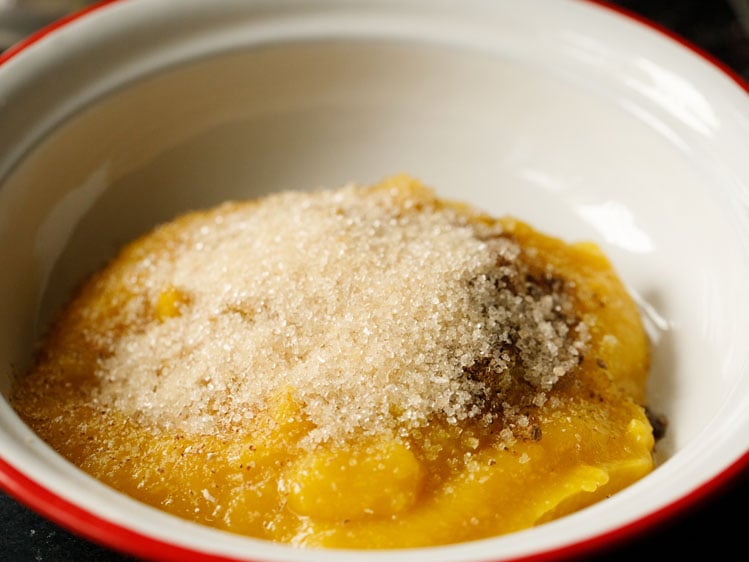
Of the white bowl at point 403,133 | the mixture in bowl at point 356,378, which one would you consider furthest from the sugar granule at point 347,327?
the white bowl at point 403,133

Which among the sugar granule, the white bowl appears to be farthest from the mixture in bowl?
the white bowl

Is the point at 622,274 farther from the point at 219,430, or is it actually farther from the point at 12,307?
the point at 12,307

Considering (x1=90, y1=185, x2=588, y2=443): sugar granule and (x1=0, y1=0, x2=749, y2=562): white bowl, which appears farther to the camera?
(x1=0, y1=0, x2=749, y2=562): white bowl

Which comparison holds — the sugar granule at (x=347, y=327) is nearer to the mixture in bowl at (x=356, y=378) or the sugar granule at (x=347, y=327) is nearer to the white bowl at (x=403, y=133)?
the mixture in bowl at (x=356, y=378)

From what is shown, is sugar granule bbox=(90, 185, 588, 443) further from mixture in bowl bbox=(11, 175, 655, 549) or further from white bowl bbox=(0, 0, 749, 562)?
white bowl bbox=(0, 0, 749, 562)

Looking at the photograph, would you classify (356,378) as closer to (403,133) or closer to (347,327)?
(347,327)

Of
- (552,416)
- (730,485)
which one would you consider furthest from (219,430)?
(730,485)
